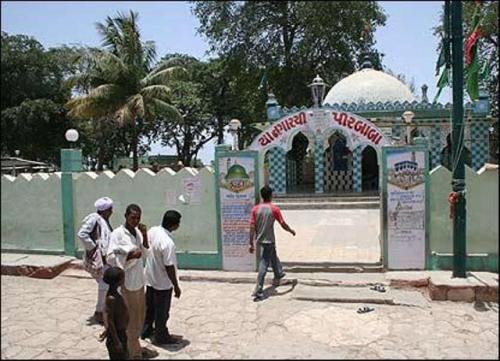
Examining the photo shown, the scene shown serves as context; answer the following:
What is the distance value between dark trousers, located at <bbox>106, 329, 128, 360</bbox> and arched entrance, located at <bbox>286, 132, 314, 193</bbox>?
1835 centimetres

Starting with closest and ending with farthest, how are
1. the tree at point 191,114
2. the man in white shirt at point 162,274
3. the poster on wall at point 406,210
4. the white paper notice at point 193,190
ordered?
the man in white shirt at point 162,274 → the poster on wall at point 406,210 → the white paper notice at point 193,190 → the tree at point 191,114

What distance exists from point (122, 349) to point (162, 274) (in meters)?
0.83

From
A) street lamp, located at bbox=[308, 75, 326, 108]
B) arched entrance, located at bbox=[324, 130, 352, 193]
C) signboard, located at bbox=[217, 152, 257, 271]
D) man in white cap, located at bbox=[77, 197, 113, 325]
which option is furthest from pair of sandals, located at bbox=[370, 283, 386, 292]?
arched entrance, located at bbox=[324, 130, 352, 193]

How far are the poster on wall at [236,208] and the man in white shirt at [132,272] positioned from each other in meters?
3.15

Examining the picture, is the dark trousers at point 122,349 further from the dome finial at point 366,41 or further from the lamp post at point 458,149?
the lamp post at point 458,149

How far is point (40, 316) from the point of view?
20.5 feet

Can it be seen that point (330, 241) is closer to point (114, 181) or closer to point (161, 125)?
point (114, 181)

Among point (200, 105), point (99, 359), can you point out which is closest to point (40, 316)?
point (99, 359)

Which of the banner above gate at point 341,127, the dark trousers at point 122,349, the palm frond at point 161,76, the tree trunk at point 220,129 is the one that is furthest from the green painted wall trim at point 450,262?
the tree trunk at point 220,129

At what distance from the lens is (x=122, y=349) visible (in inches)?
183

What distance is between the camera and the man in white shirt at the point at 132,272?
4.81 metres

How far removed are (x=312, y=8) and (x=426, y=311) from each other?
3864mm

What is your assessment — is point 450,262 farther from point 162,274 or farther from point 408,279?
point 162,274

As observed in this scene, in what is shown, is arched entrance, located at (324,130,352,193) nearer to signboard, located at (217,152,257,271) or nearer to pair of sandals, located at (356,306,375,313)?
signboard, located at (217,152,257,271)
